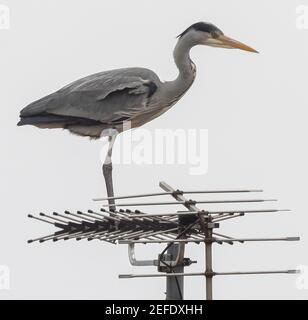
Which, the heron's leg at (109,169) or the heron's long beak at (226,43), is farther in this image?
the heron's leg at (109,169)

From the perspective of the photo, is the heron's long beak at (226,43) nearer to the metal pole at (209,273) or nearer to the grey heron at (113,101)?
the grey heron at (113,101)

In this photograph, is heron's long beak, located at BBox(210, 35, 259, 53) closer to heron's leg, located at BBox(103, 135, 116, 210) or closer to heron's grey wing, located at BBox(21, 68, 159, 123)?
heron's grey wing, located at BBox(21, 68, 159, 123)

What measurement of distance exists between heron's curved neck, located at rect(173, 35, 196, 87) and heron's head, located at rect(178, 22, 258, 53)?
0.06 meters

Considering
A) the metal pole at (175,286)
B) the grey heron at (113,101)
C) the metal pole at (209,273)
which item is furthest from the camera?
the grey heron at (113,101)

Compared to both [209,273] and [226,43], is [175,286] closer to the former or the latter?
[209,273]

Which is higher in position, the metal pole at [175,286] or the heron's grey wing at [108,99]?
the heron's grey wing at [108,99]

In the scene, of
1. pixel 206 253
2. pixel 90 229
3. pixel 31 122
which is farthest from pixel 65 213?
pixel 31 122

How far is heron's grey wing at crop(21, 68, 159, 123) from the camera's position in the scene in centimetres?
1422

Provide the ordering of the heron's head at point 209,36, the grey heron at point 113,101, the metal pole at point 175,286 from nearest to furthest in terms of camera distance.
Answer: the metal pole at point 175,286, the heron's head at point 209,36, the grey heron at point 113,101

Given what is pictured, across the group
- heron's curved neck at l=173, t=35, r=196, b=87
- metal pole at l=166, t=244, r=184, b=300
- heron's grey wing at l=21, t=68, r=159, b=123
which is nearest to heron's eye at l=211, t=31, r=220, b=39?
heron's curved neck at l=173, t=35, r=196, b=87

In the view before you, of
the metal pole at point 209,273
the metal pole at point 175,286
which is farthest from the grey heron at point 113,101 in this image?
the metal pole at point 209,273

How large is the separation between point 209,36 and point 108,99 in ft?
3.93

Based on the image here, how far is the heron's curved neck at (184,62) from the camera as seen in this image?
1415cm
